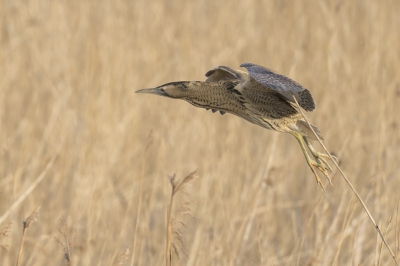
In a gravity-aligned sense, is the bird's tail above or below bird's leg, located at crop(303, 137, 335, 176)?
above

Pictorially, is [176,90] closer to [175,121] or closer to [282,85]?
[282,85]

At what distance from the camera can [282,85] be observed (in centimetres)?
155

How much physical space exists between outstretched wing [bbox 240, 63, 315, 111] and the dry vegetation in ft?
3.54

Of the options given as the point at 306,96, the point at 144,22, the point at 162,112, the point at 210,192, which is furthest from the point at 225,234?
the point at 144,22

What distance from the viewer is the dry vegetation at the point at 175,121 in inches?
115

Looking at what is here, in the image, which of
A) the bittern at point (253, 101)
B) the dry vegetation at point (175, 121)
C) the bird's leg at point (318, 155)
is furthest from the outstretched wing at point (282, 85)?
the dry vegetation at point (175, 121)

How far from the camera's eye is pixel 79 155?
3307mm

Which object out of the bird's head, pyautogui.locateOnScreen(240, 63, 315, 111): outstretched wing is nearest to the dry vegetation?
the bird's head

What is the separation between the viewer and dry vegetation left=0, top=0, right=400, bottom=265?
2.92m

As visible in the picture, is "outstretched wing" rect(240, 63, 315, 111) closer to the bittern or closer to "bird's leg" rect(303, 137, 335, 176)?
the bittern

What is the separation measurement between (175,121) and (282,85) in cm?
187

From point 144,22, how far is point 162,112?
25.0 inches

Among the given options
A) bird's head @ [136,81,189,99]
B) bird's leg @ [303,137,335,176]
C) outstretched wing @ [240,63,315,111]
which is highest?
bird's head @ [136,81,189,99]

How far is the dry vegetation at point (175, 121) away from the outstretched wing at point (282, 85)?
108 centimetres
